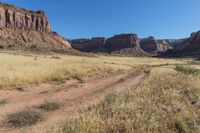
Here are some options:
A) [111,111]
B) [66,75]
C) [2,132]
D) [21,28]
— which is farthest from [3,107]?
[21,28]

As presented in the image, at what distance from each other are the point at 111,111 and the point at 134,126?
1.36 meters

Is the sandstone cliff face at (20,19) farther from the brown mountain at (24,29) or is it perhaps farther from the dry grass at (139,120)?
the dry grass at (139,120)

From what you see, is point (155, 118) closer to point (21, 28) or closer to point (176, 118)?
point (176, 118)

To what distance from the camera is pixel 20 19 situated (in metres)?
180

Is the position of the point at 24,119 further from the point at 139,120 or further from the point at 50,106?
the point at 139,120

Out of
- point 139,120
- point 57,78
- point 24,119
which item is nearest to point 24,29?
point 57,78

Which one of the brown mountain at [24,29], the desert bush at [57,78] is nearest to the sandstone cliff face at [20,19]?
the brown mountain at [24,29]

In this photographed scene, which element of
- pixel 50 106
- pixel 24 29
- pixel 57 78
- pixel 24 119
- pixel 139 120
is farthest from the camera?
pixel 24 29

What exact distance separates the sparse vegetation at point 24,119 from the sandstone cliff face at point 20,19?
6405 inches

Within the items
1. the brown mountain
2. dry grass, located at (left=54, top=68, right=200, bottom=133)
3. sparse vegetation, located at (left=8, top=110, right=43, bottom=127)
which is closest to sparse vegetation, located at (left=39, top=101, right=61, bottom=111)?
sparse vegetation, located at (left=8, top=110, right=43, bottom=127)

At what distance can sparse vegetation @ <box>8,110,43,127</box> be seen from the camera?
696cm

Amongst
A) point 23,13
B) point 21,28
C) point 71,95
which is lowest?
point 71,95

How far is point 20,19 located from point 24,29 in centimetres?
1530

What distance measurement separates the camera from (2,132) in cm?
631
